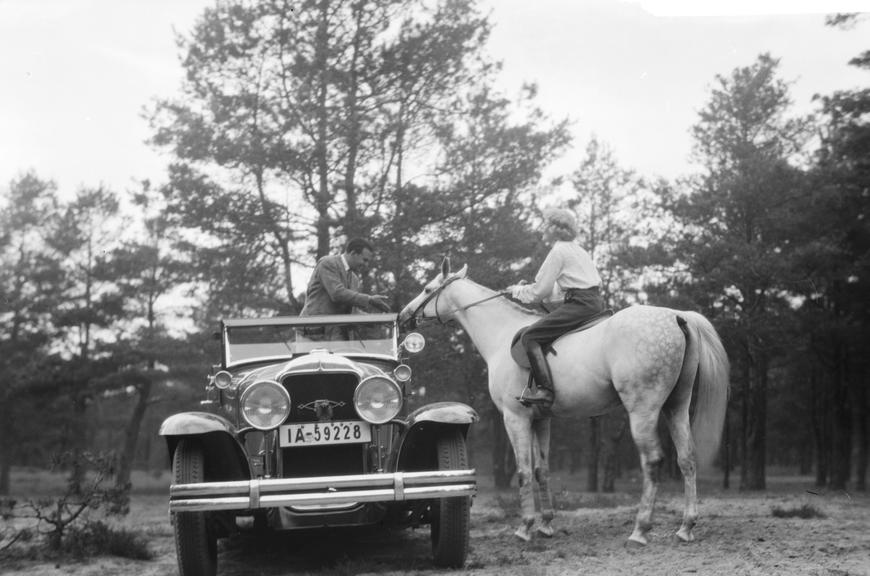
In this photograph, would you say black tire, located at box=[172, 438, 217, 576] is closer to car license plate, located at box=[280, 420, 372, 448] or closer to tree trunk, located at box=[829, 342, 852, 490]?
car license plate, located at box=[280, 420, 372, 448]

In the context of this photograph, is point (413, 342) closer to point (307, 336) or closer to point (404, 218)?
point (307, 336)

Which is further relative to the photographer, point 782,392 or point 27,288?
point 782,392

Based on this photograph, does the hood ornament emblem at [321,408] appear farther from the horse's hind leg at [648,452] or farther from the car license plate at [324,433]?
the horse's hind leg at [648,452]

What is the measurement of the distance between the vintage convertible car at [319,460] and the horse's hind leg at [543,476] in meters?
1.82

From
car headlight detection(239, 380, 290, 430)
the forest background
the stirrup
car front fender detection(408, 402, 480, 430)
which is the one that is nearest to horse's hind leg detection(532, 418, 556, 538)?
the stirrup

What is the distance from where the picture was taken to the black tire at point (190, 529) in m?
5.88

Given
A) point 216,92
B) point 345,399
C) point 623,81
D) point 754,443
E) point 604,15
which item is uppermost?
point 216,92

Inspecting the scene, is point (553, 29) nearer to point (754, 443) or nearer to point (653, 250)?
point (653, 250)

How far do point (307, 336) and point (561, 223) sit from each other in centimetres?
264

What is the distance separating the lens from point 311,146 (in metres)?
18.2

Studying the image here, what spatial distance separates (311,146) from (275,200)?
1538 mm

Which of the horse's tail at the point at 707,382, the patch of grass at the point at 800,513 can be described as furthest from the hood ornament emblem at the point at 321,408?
the patch of grass at the point at 800,513

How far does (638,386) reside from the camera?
7.33 metres

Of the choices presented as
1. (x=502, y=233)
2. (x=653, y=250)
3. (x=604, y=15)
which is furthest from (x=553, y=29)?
(x=653, y=250)
